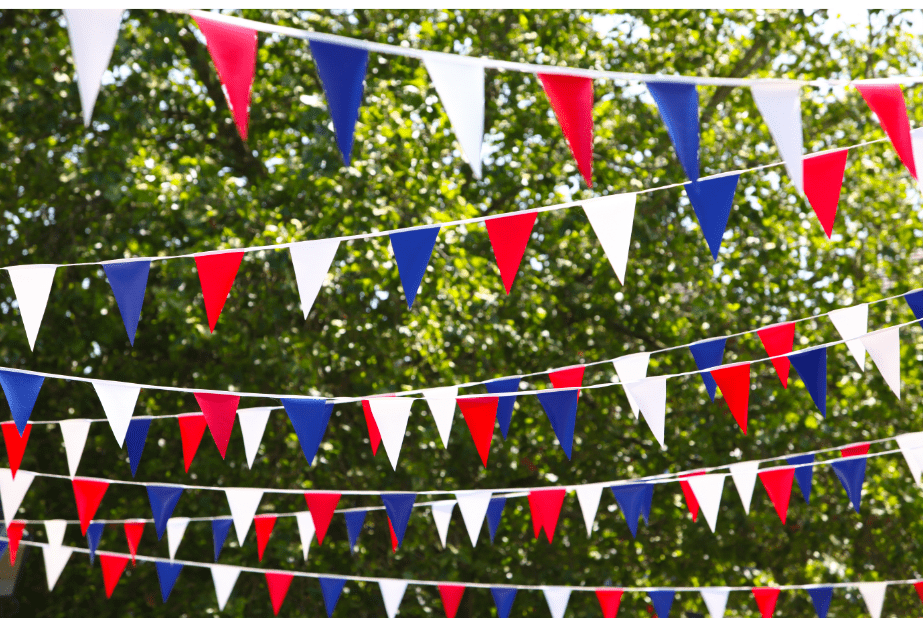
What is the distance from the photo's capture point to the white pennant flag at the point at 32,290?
2604 mm

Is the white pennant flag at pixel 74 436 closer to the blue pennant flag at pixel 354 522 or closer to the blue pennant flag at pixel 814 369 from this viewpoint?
the blue pennant flag at pixel 354 522

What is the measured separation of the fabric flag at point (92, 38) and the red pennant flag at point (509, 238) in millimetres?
1325

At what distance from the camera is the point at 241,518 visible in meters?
3.83

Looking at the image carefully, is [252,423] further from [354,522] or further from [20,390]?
[354,522]

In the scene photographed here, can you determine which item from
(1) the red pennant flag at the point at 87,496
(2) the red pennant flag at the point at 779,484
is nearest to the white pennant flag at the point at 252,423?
(1) the red pennant flag at the point at 87,496

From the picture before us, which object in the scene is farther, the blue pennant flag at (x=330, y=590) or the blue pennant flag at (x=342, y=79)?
the blue pennant flag at (x=330, y=590)

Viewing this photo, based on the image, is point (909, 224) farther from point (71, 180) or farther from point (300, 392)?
point (71, 180)

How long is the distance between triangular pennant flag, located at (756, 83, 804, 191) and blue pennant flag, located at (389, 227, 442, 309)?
0.98 meters

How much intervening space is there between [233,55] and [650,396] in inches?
81.5

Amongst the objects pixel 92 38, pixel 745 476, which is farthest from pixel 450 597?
pixel 92 38

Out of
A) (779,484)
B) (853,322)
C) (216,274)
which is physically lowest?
(779,484)

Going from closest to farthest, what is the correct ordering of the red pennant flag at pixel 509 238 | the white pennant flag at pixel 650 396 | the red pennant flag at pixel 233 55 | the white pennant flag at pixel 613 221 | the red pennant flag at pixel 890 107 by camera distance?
the red pennant flag at pixel 233 55 < the red pennant flag at pixel 890 107 < the white pennant flag at pixel 613 221 < the red pennant flag at pixel 509 238 < the white pennant flag at pixel 650 396

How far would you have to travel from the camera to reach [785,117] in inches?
79.3

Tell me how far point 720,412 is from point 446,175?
2.28 m
